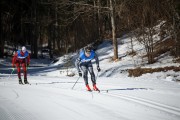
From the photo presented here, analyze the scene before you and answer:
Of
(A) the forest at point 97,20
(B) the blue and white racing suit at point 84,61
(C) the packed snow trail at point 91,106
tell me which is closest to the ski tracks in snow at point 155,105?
(C) the packed snow trail at point 91,106

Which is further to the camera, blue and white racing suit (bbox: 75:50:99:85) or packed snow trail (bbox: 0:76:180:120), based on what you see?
blue and white racing suit (bbox: 75:50:99:85)

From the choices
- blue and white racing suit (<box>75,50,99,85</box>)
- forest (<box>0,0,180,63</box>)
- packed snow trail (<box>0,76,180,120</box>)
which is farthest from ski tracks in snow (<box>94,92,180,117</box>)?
forest (<box>0,0,180,63</box>)

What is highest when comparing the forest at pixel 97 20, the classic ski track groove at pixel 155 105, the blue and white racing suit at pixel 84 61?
the forest at pixel 97 20

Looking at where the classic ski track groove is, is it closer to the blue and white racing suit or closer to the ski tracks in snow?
the ski tracks in snow

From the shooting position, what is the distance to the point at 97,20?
44.2 m

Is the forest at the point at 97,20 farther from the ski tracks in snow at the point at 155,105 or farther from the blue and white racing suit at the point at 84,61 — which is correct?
the ski tracks in snow at the point at 155,105

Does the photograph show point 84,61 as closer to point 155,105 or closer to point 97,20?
point 155,105

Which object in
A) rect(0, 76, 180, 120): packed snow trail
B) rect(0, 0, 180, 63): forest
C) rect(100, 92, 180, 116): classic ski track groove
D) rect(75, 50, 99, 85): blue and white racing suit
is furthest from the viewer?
rect(0, 0, 180, 63): forest

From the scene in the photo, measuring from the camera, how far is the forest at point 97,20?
2139cm

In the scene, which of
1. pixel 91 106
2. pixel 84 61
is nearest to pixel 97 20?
pixel 84 61

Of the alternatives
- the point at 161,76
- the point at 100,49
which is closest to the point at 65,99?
the point at 161,76

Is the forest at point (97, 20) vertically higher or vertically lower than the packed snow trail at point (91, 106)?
higher

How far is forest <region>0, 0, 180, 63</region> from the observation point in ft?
70.2

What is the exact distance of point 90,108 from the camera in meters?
8.41
